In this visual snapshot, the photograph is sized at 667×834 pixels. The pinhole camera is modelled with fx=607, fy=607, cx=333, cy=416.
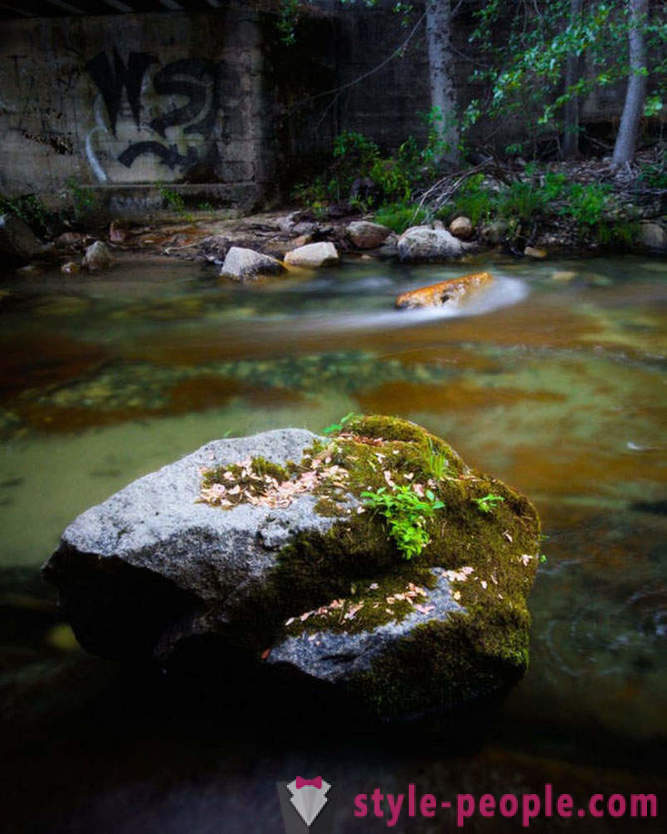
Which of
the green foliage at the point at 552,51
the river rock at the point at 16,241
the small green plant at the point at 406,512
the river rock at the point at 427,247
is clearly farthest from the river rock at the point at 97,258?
the small green plant at the point at 406,512

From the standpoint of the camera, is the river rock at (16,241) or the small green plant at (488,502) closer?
the small green plant at (488,502)

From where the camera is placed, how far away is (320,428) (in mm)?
4297

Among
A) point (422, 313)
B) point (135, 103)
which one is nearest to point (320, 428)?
point (422, 313)

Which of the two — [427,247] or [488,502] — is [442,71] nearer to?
[427,247]

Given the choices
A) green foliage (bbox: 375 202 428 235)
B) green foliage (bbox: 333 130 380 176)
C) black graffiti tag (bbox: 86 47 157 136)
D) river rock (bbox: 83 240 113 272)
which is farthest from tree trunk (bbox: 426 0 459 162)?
river rock (bbox: 83 240 113 272)

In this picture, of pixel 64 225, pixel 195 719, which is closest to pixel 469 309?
pixel 195 719

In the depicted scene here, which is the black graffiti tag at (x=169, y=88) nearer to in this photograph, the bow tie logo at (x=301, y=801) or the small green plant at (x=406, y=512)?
the small green plant at (x=406, y=512)

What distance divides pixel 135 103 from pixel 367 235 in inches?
216

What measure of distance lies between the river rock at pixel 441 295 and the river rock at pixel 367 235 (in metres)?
3.57

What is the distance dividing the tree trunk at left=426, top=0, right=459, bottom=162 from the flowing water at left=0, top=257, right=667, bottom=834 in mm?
4125

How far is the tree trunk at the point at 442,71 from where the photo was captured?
10.9 meters

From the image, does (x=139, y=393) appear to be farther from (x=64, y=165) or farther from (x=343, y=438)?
(x=64, y=165)

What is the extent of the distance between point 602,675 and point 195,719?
1.43 m

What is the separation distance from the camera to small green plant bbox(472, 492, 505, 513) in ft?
8.00
